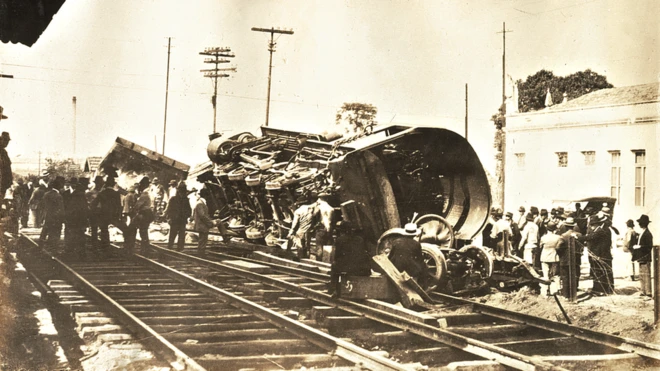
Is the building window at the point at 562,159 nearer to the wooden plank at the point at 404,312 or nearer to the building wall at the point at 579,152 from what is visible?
the building wall at the point at 579,152

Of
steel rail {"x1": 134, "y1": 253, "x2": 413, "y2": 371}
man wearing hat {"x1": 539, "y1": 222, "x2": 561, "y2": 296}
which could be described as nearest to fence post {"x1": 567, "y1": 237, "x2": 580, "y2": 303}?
man wearing hat {"x1": 539, "y1": 222, "x2": 561, "y2": 296}

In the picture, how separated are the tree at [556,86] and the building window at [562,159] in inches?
813

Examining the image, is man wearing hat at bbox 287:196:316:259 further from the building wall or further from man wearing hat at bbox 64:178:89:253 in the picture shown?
the building wall

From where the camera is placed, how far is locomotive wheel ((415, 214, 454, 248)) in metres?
9.23

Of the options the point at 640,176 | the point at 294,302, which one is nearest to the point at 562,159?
the point at 640,176

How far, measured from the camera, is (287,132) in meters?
14.0

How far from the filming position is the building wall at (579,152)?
45.2 feet

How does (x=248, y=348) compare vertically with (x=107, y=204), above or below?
below

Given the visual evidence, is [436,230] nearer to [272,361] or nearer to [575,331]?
[575,331]

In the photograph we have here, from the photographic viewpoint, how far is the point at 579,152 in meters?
16.4

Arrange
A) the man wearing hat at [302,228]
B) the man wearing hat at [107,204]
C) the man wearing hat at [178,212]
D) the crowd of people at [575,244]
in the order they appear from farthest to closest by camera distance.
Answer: the man wearing hat at [178,212] < the man wearing hat at [107,204] < the man wearing hat at [302,228] < the crowd of people at [575,244]

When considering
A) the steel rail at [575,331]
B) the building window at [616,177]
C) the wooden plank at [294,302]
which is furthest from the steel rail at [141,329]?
the building window at [616,177]

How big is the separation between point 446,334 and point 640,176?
9.83m

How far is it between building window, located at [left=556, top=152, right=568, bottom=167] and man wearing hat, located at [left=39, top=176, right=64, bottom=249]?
12.7 m
